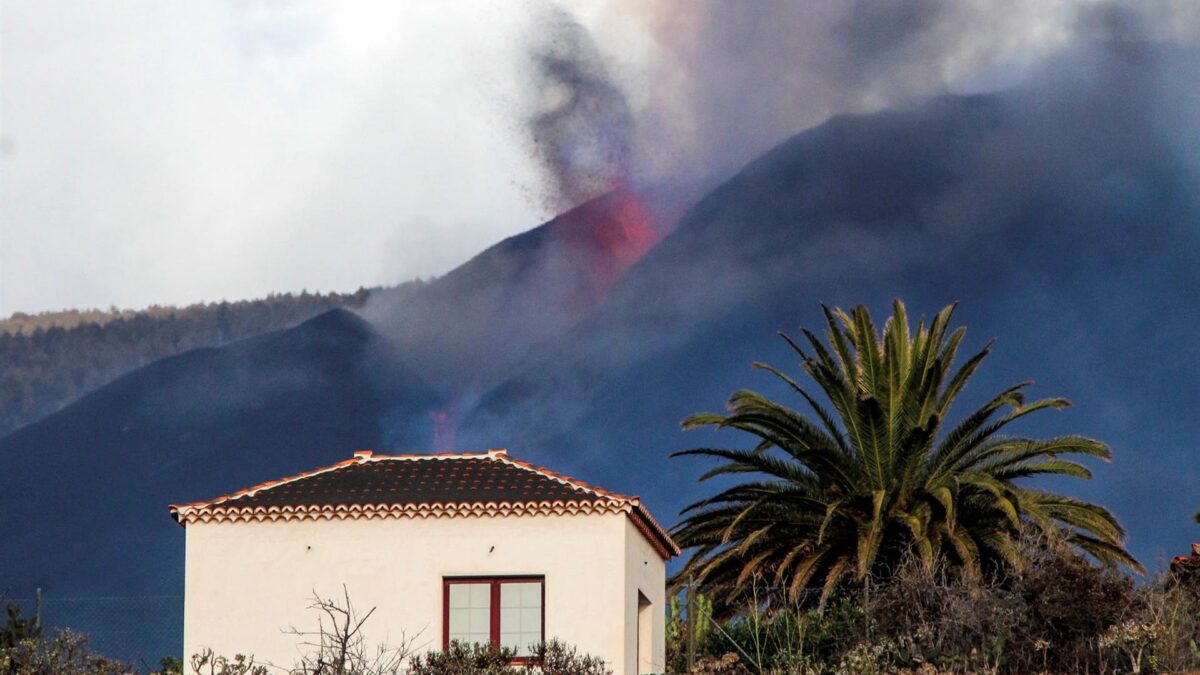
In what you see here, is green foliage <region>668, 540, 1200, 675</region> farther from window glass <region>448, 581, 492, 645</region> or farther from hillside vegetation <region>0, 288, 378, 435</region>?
hillside vegetation <region>0, 288, 378, 435</region>

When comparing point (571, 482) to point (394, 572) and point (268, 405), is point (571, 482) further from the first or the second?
point (268, 405)

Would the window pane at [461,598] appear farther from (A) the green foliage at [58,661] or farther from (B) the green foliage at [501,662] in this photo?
(A) the green foliage at [58,661]

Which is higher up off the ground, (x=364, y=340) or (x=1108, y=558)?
(x=364, y=340)

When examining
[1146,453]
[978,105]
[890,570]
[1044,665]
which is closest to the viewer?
[1044,665]

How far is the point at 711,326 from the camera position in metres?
111

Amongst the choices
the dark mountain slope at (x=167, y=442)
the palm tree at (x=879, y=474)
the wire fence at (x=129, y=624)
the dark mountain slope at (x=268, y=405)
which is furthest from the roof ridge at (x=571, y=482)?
the dark mountain slope at (x=167, y=442)

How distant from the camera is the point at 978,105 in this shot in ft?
360

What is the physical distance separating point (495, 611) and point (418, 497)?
7.26ft

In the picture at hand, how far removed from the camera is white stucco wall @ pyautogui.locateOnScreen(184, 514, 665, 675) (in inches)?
1115

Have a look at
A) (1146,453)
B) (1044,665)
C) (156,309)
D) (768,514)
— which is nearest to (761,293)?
(1146,453)

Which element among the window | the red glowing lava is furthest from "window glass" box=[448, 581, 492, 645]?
the red glowing lava

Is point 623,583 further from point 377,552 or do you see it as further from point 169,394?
point 169,394

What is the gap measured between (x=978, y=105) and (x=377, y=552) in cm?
8697

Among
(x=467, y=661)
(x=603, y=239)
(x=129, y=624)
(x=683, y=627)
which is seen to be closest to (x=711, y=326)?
(x=603, y=239)
